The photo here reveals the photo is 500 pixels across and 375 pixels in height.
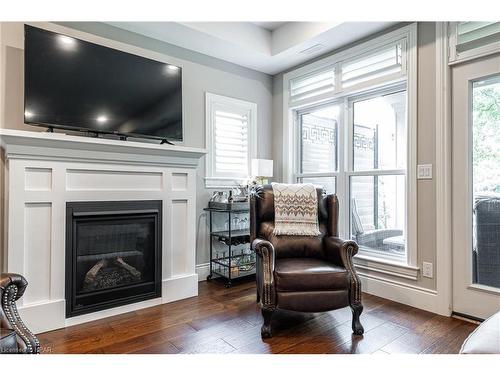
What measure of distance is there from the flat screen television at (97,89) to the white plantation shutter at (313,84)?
1.53m

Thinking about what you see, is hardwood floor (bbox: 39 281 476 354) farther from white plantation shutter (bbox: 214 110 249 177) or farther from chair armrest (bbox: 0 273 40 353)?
white plantation shutter (bbox: 214 110 249 177)

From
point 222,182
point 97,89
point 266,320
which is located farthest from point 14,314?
point 222,182

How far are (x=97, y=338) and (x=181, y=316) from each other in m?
0.63

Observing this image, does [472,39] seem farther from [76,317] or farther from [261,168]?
[76,317]

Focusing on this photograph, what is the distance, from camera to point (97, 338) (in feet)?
6.76

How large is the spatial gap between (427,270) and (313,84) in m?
2.37

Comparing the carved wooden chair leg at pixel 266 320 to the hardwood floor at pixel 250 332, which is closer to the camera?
the hardwood floor at pixel 250 332

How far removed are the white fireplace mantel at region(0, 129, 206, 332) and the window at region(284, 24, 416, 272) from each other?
5.96ft

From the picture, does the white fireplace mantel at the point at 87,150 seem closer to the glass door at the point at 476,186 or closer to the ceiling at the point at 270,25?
the ceiling at the point at 270,25

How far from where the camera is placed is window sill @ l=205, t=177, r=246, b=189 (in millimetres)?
3447

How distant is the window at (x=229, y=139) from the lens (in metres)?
3.46

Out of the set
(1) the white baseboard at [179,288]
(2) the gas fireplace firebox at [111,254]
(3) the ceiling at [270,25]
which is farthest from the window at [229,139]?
(1) the white baseboard at [179,288]

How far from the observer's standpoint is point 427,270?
2.54 metres

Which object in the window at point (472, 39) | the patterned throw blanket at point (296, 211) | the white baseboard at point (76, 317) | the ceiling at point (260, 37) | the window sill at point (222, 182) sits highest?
the ceiling at point (260, 37)
